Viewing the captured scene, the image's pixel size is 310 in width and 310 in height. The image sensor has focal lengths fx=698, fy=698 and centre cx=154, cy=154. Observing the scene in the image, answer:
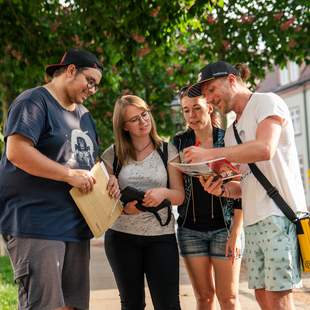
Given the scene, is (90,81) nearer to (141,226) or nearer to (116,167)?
(116,167)

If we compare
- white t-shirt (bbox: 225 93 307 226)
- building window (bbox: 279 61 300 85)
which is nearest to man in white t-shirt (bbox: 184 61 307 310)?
white t-shirt (bbox: 225 93 307 226)

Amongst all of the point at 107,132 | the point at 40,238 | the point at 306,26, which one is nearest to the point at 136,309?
the point at 40,238

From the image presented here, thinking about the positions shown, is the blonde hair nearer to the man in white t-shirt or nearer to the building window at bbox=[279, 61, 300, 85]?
the man in white t-shirt

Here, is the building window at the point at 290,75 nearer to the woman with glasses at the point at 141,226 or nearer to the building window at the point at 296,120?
the building window at the point at 296,120

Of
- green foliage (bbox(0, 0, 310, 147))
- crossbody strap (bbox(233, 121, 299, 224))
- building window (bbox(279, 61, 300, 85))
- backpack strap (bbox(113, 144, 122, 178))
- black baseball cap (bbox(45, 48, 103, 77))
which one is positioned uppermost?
building window (bbox(279, 61, 300, 85))

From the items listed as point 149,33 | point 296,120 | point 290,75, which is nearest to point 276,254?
point 149,33

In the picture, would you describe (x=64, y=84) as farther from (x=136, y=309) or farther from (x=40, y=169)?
(x=136, y=309)

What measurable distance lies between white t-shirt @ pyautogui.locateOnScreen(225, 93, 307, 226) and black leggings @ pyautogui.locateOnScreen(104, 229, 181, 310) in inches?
34.5

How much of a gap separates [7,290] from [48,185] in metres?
4.75

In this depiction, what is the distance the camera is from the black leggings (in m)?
4.65

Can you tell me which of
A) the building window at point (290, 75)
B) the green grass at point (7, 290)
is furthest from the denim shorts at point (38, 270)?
the building window at point (290, 75)

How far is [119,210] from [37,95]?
0.96 meters

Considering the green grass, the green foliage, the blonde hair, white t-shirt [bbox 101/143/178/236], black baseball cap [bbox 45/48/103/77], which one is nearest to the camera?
black baseball cap [bbox 45/48/103/77]

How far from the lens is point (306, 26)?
1228 centimetres
